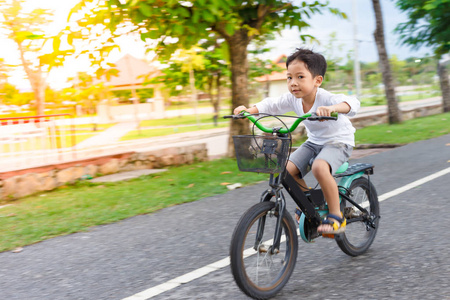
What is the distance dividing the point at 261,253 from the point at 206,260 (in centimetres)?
101

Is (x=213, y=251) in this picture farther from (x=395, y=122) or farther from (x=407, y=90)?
(x=407, y=90)

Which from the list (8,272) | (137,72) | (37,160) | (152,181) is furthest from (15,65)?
(137,72)

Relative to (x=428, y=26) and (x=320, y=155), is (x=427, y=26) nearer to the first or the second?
(x=428, y=26)

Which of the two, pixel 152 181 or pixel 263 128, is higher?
pixel 263 128

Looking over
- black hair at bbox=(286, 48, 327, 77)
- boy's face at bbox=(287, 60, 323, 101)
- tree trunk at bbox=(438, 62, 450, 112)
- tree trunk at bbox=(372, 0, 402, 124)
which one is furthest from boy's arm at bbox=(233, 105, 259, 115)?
tree trunk at bbox=(438, 62, 450, 112)

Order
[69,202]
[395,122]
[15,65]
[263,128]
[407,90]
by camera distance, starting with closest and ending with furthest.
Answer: [263,128]
[69,202]
[15,65]
[395,122]
[407,90]

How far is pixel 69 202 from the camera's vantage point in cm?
728

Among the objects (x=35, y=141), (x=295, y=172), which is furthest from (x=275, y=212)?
(x=35, y=141)

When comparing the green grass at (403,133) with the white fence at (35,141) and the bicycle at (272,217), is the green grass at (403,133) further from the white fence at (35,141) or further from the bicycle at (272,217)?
the bicycle at (272,217)

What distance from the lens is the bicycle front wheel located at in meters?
3.27

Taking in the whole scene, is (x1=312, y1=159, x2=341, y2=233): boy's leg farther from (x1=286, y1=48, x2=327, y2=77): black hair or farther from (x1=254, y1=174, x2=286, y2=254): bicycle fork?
(x1=286, y1=48, x2=327, y2=77): black hair

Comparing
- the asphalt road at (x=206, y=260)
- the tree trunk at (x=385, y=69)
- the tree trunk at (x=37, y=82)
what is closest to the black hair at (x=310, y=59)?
the asphalt road at (x=206, y=260)

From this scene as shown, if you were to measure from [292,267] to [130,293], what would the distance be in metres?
1.18

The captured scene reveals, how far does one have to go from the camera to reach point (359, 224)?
4.43m
